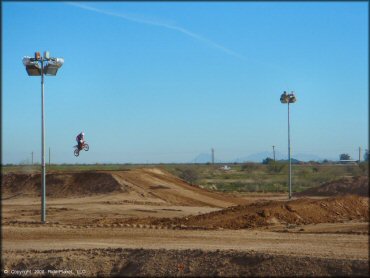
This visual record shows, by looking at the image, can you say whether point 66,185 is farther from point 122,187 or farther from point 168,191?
point 168,191

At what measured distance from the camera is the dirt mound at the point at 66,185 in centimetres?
3874

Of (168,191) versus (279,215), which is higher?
(168,191)

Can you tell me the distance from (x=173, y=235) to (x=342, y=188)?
2587 centimetres

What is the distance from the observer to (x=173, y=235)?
1917 cm

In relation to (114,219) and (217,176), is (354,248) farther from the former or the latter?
(217,176)

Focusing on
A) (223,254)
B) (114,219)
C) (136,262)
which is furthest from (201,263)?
(114,219)

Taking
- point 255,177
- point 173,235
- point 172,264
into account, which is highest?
point 255,177

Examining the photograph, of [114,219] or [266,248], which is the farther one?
[114,219]

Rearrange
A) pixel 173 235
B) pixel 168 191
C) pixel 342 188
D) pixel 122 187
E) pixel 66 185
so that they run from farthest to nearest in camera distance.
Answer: pixel 342 188
pixel 66 185
pixel 168 191
pixel 122 187
pixel 173 235

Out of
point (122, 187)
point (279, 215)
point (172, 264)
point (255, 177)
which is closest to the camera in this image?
point (172, 264)

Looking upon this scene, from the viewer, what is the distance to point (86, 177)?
4081 centimetres

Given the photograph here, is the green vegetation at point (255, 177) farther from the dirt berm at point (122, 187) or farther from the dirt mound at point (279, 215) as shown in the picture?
the dirt mound at point (279, 215)

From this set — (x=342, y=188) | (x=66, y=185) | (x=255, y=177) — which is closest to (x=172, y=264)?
(x=66, y=185)

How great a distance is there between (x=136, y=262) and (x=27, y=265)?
2.84m
